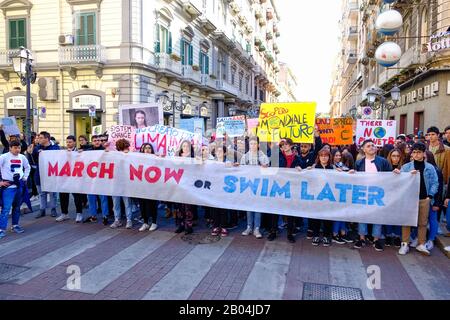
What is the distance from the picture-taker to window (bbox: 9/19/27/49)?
20.7m

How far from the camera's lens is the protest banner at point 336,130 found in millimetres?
9578

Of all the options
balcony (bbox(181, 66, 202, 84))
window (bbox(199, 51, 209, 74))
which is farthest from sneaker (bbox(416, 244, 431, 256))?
window (bbox(199, 51, 209, 74))

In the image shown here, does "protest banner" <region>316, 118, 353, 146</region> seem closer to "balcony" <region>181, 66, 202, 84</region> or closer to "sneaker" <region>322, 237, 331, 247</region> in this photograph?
"sneaker" <region>322, 237, 331, 247</region>

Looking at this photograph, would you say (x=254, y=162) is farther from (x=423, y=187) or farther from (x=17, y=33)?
(x=17, y=33)

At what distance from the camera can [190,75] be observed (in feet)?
84.4

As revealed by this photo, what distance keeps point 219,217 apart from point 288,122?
2549mm

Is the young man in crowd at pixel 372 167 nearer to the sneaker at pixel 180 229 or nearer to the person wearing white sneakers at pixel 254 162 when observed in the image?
the person wearing white sneakers at pixel 254 162

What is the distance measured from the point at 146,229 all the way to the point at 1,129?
15.0ft

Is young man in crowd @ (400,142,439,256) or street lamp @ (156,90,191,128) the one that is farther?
street lamp @ (156,90,191,128)

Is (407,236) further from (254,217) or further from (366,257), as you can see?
(254,217)

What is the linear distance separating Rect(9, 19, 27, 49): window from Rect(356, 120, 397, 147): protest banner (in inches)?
799

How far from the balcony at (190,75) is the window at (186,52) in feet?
1.94

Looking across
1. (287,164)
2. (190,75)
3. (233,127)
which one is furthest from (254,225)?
(190,75)
